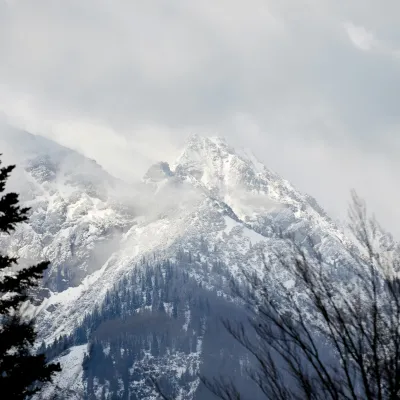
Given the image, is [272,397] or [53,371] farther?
[53,371]

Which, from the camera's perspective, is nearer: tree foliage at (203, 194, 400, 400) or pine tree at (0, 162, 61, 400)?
tree foliage at (203, 194, 400, 400)

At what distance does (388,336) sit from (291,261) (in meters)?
2.39

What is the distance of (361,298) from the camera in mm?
10133

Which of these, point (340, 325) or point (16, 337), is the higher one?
point (340, 325)

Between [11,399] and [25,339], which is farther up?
[25,339]

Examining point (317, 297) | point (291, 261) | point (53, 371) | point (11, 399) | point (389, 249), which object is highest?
point (389, 249)

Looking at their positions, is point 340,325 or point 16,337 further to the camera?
point 16,337

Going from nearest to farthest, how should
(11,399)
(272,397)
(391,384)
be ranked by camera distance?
(391,384) < (272,397) < (11,399)

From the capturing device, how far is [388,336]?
9328 millimetres

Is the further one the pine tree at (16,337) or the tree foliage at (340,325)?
the pine tree at (16,337)

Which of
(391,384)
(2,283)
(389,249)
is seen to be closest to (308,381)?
(391,384)

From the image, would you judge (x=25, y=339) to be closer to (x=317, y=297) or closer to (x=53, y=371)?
(x=53, y=371)

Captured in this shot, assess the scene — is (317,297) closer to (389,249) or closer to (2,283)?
(389,249)

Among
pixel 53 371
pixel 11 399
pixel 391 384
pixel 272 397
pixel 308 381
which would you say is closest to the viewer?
pixel 391 384
